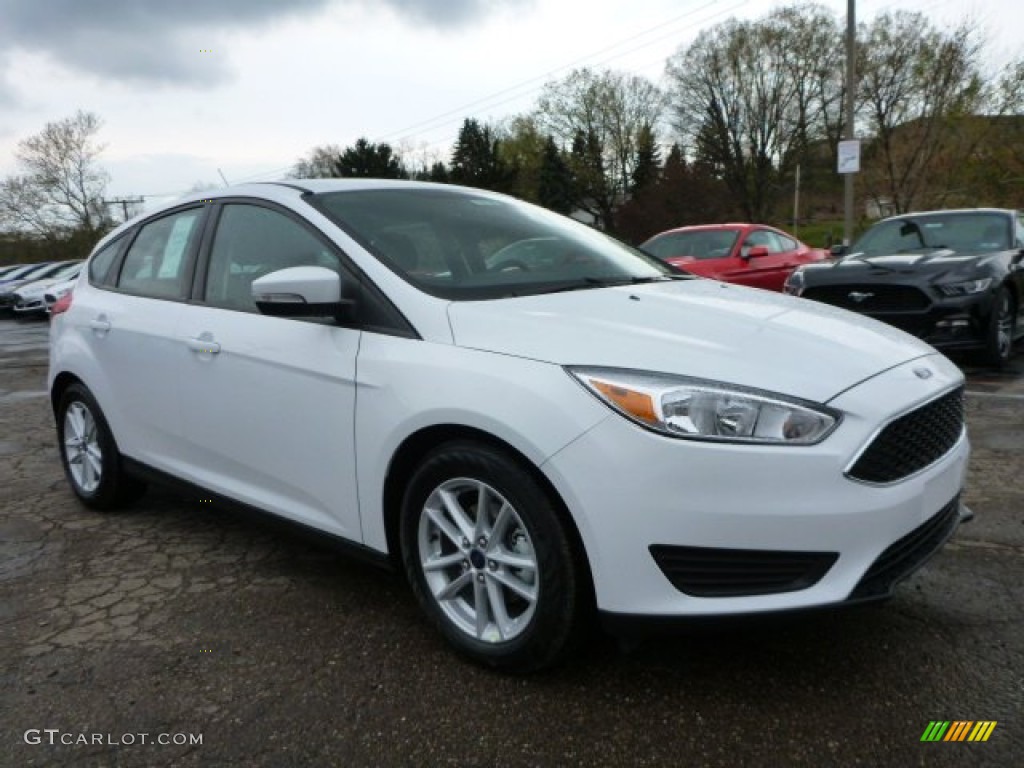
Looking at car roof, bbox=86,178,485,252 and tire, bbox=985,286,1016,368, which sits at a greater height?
car roof, bbox=86,178,485,252

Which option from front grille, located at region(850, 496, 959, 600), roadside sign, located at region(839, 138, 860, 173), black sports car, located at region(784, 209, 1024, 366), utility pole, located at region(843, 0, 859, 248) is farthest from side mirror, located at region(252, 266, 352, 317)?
utility pole, located at region(843, 0, 859, 248)

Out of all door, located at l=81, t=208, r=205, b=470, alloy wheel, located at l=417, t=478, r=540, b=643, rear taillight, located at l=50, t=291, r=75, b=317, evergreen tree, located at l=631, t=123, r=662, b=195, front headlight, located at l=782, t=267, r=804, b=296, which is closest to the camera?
alloy wheel, located at l=417, t=478, r=540, b=643

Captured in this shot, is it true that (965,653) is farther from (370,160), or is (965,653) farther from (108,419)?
(370,160)

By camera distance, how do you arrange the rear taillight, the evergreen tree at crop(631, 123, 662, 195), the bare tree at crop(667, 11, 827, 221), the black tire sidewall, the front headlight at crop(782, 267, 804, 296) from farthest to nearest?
the evergreen tree at crop(631, 123, 662, 195) < the bare tree at crop(667, 11, 827, 221) < the front headlight at crop(782, 267, 804, 296) < the rear taillight < the black tire sidewall

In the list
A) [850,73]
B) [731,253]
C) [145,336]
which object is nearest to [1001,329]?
[731,253]

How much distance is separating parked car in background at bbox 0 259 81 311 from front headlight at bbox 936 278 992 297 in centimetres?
2202

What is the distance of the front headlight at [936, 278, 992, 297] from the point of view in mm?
6477

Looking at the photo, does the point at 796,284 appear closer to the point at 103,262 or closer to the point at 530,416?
the point at 103,262

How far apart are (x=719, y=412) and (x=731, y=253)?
8529 mm

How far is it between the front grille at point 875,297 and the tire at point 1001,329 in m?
0.59

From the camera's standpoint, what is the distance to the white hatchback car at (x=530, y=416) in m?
2.00

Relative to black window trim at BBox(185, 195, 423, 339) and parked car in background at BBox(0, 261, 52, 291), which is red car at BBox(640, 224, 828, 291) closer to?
black window trim at BBox(185, 195, 423, 339)

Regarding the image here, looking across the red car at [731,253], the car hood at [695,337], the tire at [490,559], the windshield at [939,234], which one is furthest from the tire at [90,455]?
the red car at [731,253]

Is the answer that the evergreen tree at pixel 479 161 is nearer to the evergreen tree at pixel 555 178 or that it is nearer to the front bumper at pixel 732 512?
the evergreen tree at pixel 555 178
